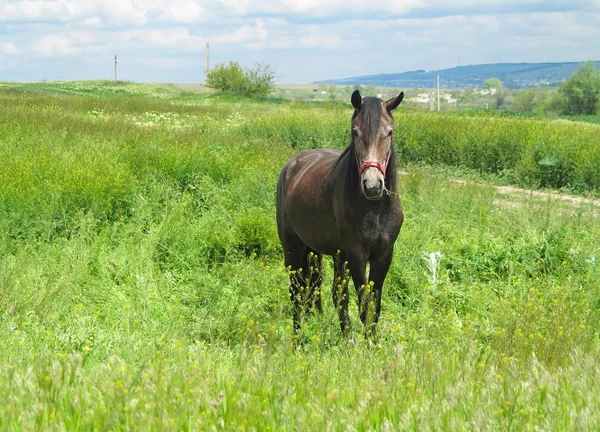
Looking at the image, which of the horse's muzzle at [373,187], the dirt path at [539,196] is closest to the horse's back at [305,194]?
the horse's muzzle at [373,187]

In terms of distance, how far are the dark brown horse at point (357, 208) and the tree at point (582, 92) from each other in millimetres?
71803

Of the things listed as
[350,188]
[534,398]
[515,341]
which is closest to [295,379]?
[534,398]

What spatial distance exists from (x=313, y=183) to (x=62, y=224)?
15.2 feet

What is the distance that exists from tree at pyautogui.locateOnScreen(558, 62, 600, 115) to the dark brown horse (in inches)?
2827

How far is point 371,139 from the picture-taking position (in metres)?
5.34

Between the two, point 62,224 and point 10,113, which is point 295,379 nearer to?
point 62,224

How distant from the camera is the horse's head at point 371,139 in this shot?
515 cm

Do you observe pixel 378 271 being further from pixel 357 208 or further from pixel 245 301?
pixel 245 301

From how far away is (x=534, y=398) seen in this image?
3.07 metres

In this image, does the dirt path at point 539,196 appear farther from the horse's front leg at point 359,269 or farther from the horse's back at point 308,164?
the horse's front leg at point 359,269

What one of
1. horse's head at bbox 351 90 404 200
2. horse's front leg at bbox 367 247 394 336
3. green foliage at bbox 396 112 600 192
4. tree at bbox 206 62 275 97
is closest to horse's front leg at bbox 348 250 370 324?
horse's front leg at bbox 367 247 394 336

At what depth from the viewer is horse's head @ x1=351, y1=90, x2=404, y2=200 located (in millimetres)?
5151

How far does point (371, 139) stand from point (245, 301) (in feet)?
7.87

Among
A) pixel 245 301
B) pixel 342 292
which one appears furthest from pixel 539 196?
pixel 342 292
